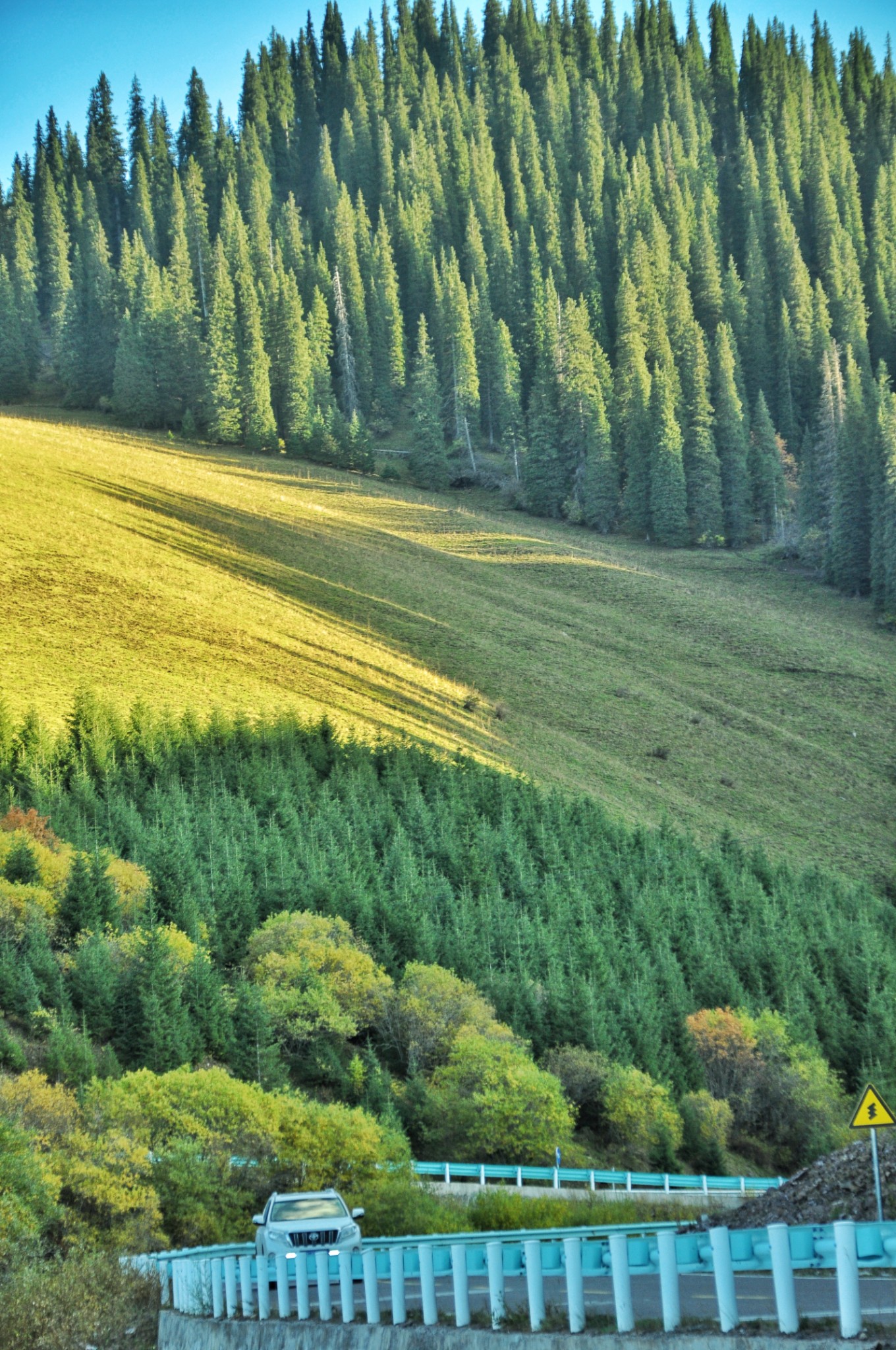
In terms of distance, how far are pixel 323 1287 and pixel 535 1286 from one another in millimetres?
3298

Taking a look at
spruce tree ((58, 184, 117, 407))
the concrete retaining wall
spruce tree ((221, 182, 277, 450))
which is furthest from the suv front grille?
spruce tree ((58, 184, 117, 407))

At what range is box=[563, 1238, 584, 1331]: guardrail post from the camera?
8.66 meters

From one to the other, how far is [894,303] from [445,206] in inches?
2265

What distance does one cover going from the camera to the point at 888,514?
4070 inches

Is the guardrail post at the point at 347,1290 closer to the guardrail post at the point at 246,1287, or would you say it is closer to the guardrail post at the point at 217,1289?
the guardrail post at the point at 246,1287

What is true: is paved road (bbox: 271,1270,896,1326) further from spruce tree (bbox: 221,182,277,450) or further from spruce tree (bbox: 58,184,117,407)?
spruce tree (bbox: 58,184,117,407)

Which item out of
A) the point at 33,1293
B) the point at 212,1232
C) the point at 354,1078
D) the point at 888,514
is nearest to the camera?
the point at 33,1293

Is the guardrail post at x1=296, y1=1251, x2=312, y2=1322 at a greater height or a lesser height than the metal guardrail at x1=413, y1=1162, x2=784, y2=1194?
greater

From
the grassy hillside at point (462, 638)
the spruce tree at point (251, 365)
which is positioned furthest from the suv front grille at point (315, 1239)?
the spruce tree at point (251, 365)

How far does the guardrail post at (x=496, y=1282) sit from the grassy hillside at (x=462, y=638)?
55.3 metres

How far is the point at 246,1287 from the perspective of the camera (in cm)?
1314

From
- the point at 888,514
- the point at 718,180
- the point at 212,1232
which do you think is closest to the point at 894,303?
the point at 718,180

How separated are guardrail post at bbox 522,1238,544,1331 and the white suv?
7.97 meters

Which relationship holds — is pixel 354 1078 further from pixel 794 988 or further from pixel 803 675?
pixel 803 675
